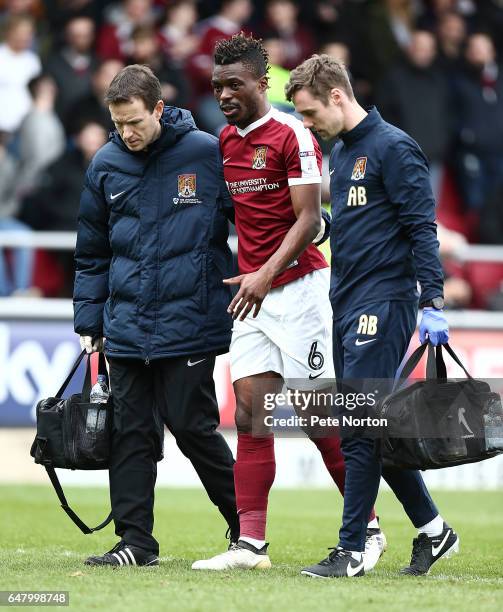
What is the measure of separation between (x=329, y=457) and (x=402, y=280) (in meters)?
1.01

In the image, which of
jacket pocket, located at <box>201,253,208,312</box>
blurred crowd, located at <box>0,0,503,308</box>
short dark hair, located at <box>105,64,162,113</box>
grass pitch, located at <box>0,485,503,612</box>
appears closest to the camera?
grass pitch, located at <box>0,485,503,612</box>

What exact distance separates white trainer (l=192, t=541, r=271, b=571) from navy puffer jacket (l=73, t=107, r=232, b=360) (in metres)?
0.95

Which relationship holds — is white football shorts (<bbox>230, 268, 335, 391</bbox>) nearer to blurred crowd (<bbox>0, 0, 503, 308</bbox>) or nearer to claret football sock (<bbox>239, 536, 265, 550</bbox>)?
claret football sock (<bbox>239, 536, 265, 550</bbox>)

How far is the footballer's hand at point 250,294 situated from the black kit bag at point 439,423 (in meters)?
0.77

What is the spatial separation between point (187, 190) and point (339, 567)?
1.93 meters

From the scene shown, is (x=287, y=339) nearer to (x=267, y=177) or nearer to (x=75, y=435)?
(x=267, y=177)

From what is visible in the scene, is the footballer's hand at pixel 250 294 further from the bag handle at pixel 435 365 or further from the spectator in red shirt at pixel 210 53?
the spectator in red shirt at pixel 210 53

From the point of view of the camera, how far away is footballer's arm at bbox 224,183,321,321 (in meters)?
6.31

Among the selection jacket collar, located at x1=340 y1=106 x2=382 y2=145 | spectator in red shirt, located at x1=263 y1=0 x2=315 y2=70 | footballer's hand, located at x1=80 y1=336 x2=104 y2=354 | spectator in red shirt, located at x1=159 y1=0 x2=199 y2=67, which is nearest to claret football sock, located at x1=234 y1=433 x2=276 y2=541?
footballer's hand, located at x1=80 y1=336 x2=104 y2=354

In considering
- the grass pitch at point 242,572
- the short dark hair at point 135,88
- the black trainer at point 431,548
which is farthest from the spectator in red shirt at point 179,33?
the black trainer at point 431,548

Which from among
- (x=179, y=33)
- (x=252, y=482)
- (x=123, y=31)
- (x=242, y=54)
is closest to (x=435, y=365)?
(x=252, y=482)

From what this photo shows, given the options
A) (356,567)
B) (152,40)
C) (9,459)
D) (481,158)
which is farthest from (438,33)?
(356,567)

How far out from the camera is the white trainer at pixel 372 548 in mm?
6390

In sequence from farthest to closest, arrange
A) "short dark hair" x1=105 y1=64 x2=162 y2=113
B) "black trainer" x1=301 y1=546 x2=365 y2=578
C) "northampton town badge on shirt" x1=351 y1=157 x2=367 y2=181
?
"short dark hair" x1=105 y1=64 x2=162 y2=113 → "northampton town badge on shirt" x1=351 y1=157 x2=367 y2=181 → "black trainer" x1=301 y1=546 x2=365 y2=578
